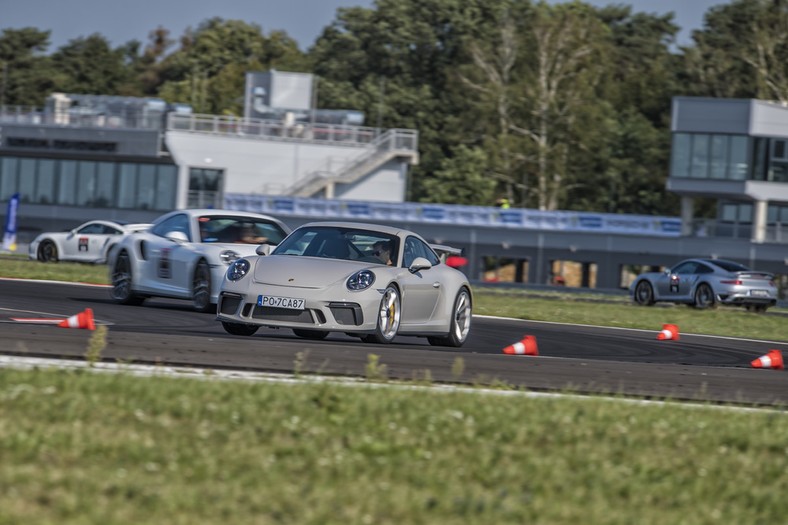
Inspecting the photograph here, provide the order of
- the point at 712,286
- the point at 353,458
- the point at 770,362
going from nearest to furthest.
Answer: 1. the point at 353,458
2. the point at 770,362
3. the point at 712,286

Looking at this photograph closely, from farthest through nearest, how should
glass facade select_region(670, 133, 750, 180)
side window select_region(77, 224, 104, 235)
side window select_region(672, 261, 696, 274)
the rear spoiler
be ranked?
1. glass facade select_region(670, 133, 750, 180)
2. side window select_region(77, 224, 104, 235)
3. side window select_region(672, 261, 696, 274)
4. the rear spoiler

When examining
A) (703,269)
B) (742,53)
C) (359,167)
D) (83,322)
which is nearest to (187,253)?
(83,322)

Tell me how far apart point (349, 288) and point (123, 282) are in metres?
6.43

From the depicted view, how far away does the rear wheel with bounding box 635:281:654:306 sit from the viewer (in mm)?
34781

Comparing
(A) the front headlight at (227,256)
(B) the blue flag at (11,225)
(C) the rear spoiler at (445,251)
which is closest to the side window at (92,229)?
(B) the blue flag at (11,225)

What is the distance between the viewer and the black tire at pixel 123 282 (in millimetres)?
19109

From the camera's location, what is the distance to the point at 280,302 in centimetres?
1351

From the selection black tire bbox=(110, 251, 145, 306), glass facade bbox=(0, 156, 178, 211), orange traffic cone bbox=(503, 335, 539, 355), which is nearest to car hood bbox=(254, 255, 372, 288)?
orange traffic cone bbox=(503, 335, 539, 355)

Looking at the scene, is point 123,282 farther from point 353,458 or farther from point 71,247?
point 71,247

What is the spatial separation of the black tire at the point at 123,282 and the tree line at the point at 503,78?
60146 millimetres

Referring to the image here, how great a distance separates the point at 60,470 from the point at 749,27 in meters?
98.5

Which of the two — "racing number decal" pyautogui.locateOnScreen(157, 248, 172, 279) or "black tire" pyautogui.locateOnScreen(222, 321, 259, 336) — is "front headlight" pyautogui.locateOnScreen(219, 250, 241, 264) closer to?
"racing number decal" pyautogui.locateOnScreen(157, 248, 172, 279)

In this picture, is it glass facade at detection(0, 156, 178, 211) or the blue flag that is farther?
glass facade at detection(0, 156, 178, 211)

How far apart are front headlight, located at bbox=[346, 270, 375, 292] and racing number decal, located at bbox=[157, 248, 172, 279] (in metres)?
5.17
